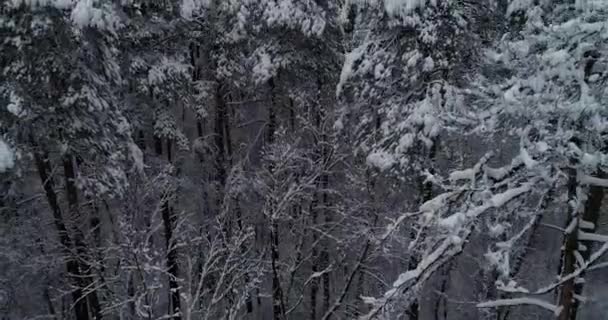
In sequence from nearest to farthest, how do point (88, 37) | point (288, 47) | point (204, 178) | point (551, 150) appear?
point (551, 150) → point (88, 37) → point (288, 47) → point (204, 178)

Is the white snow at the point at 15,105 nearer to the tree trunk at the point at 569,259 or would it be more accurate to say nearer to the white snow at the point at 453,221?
the white snow at the point at 453,221

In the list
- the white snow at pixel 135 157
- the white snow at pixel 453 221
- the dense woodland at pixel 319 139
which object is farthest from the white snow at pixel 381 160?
the white snow at pixel 453 221

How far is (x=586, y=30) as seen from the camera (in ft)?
15.5

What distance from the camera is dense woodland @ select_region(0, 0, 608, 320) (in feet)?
17.5

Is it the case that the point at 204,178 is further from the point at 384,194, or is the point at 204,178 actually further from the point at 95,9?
the point at 95,9

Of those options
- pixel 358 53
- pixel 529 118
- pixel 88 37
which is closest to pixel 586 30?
pixel 529 118

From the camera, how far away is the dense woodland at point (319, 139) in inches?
209

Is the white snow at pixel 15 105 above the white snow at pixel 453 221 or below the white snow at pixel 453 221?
above

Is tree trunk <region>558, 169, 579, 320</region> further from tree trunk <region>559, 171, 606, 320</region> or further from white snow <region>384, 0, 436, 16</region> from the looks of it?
white snow <region>384, 0, 436, 16</region>

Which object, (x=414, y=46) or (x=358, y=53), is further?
(x=358, y=53)

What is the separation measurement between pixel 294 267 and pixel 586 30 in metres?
8.76

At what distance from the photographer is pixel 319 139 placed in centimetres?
1345

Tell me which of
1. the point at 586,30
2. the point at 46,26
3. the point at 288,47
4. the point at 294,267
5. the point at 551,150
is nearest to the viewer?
the point at 586,30

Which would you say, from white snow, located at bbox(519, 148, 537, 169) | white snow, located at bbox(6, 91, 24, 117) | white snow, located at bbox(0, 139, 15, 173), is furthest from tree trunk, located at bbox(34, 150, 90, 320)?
white snow, located at bbox(519, 148, 537, 169)
